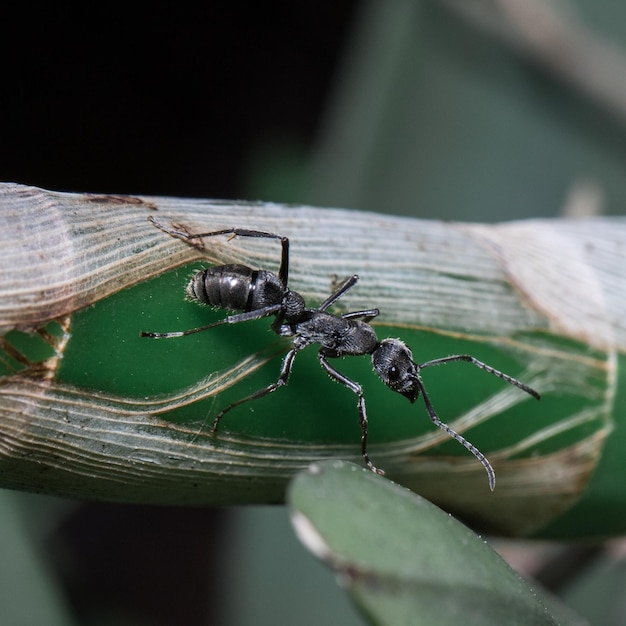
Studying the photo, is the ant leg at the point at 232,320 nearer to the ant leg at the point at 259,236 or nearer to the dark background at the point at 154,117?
the ant leg at the point at 259,236

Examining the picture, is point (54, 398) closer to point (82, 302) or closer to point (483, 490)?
point (82, 302)

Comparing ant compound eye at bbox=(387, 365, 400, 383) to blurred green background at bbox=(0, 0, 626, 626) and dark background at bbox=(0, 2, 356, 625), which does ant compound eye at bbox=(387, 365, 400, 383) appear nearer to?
blurred green background at bbox=(0, 0, 626, 626)

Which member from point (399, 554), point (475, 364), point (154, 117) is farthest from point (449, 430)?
point (154, 117)

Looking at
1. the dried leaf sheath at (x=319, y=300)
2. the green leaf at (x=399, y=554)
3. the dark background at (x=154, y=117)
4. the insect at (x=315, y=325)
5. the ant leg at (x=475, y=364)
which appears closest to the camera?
the green leaf at (x=399, y=554)

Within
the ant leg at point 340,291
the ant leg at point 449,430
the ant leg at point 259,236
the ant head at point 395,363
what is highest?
the ant leg at point 259,236

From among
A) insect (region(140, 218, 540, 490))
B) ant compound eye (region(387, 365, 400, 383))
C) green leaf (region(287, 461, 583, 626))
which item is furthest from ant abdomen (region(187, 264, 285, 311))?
green leaf (region(287, 461, 583, 626))

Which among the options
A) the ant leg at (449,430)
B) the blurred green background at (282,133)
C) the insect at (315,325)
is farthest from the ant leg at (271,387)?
the blurred green background at (282,133)
